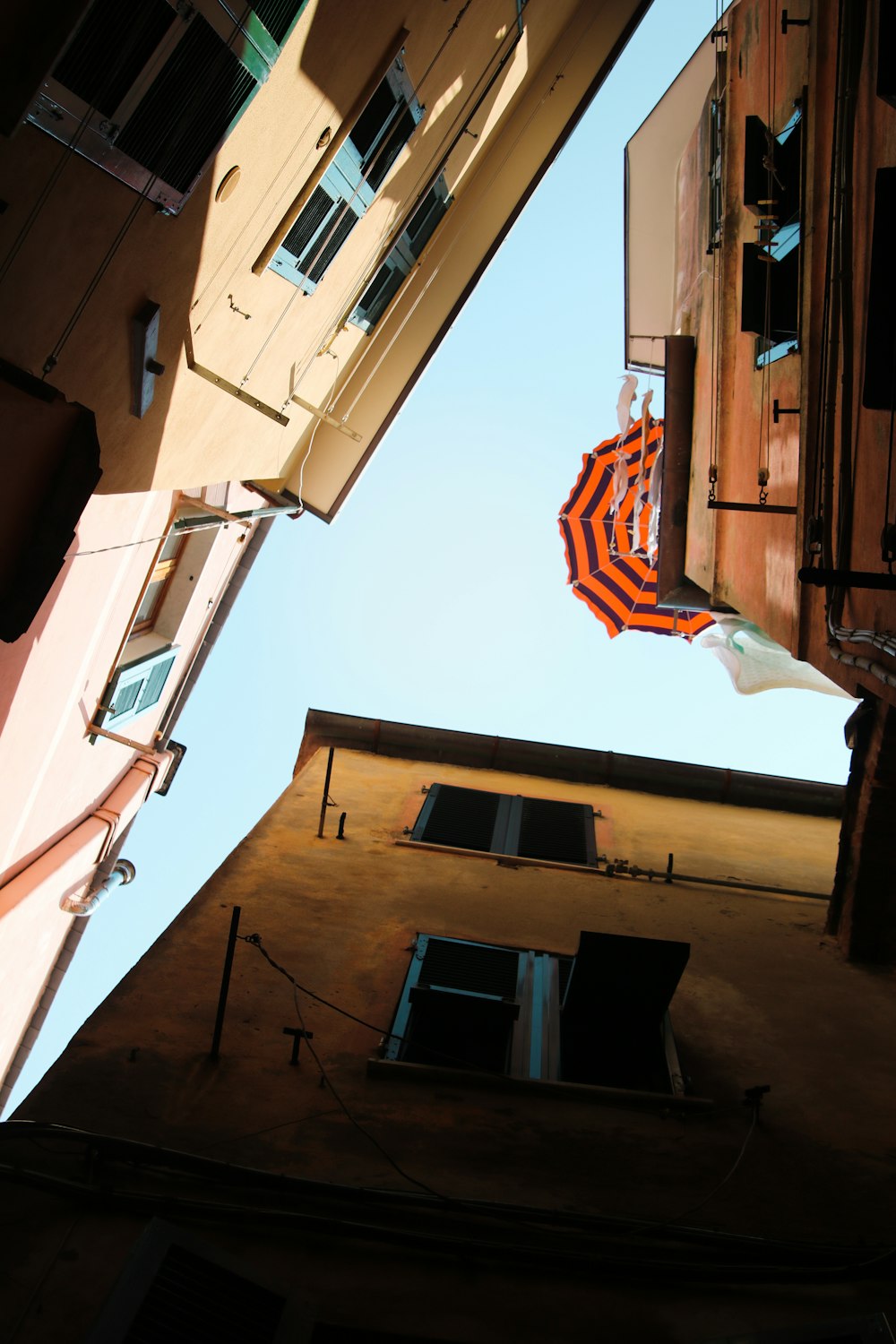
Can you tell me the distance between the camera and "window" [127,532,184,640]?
11.0 metres

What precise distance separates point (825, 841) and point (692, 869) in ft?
8.01

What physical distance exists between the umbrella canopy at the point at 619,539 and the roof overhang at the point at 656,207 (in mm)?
2161

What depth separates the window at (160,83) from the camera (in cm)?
468

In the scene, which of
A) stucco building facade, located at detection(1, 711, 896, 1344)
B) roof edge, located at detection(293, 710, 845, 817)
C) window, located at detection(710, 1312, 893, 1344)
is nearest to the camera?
window, located at detection(710, 1312, 893, 1344)

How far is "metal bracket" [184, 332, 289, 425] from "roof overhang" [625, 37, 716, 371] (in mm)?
6678

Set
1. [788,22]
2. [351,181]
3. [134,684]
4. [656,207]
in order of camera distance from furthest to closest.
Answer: [656,207], [134,684], [351,181], [788,22]

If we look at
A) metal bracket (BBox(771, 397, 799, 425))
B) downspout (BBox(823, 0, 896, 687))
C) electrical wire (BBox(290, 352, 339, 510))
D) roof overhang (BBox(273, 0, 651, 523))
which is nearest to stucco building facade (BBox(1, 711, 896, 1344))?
downspout (BBox(823, 0, 896, 687))

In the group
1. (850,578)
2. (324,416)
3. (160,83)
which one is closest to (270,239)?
(160,83)

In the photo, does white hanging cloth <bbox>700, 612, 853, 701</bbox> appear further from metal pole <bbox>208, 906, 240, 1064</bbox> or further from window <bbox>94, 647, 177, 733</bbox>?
metal pole <bbox>208, 906, 240, 1064</bbox>

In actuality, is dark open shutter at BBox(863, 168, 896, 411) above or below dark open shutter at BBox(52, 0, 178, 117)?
below

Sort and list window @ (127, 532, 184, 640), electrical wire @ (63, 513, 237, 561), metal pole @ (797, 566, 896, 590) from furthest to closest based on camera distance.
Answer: window @ (127, 532, 184, 640), electrical wire @ (63, 513, 237, 561), metal pole @ (797, 566, 896, 590)

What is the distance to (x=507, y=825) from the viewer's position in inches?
378

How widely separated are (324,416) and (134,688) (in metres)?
3.50

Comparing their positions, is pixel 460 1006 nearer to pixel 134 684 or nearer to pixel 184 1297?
pixel 184 1297
